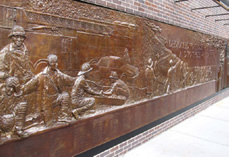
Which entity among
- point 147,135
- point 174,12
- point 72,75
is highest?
point 174,12

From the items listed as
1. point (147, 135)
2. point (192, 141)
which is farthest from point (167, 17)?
point (192, 141)

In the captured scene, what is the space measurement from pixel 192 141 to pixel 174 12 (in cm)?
306

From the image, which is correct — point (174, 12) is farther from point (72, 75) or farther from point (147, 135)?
point (72, 75)

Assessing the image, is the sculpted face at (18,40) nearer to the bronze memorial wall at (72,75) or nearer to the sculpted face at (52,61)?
the bronze memorial wall at (72,75)

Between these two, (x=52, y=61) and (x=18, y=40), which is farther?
(x=52, y=61)

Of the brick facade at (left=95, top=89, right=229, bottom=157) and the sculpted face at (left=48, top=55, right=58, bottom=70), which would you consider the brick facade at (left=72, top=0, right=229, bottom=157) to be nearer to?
the brick facade at (left=95, top=89, right=229, bottom=157)

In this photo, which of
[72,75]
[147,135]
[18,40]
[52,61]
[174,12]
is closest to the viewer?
[18,40]

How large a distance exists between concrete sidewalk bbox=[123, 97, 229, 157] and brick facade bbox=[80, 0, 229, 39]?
2591 mm

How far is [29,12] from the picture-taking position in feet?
6.89

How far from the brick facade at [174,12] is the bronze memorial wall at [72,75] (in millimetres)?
158

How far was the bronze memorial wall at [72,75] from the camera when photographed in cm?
203

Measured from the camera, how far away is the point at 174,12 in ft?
16.0

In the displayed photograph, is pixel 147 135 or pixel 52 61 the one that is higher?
pixel 52 61

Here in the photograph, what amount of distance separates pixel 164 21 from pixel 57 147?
3400 millimetres
